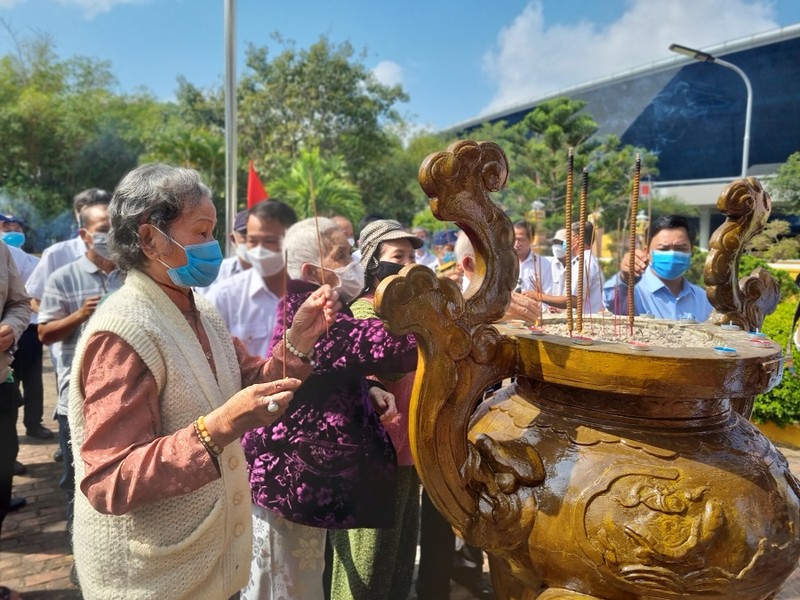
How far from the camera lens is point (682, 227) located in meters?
3.36

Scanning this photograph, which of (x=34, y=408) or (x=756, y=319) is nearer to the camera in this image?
(x=756, y=319)

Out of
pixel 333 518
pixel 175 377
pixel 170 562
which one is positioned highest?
pixel 175 377

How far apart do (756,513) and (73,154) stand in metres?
26.4

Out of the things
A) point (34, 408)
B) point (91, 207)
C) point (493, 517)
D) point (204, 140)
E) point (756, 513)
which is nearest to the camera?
point (756, 513)

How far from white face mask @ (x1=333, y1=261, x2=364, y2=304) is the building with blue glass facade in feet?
85.4

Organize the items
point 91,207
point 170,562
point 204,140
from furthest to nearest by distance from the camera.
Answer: point 204,140
point 91,207
point 170,562

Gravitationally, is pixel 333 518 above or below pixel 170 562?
below

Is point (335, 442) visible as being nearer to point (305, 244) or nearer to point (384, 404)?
point (384, 404)

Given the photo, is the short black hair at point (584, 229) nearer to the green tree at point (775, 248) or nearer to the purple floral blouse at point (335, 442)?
the purple floral blouse at point (335, 442)

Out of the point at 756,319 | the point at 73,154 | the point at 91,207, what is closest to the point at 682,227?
the point at 756,319

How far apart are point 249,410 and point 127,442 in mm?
316

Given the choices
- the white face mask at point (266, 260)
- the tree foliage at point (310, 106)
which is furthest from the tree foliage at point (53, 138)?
the white face mask at point (266, 260)

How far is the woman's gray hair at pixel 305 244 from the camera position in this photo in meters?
2.24

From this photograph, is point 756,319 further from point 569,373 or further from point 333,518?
point 333,518
